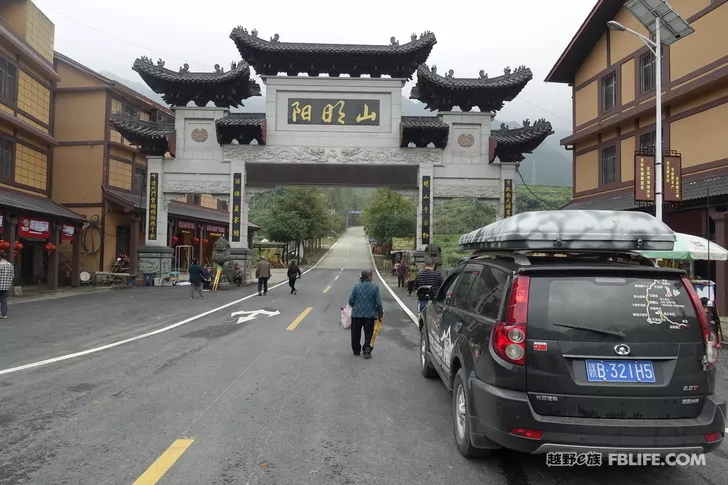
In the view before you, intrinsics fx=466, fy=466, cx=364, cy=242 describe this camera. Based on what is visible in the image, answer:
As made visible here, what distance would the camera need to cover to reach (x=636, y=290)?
3.41 metres

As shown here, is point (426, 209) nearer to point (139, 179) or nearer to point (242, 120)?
point (242, 120)

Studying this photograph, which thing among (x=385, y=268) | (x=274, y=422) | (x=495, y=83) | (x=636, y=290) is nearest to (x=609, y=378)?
(x=636, y=290)

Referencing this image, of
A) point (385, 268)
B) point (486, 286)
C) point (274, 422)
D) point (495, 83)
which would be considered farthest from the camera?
point (385, 268)

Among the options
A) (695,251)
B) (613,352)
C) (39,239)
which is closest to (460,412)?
(613,352)

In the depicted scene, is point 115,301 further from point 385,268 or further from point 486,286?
point 385,268

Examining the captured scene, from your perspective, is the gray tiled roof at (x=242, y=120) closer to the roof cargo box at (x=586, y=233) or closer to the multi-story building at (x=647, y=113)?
the multi-story building at (x=647, y=113)

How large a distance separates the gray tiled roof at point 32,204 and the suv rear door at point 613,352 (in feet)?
63.8

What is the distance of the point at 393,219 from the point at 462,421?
45.2 m

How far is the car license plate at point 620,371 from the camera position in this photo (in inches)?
128

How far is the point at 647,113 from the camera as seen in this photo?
1688 cm

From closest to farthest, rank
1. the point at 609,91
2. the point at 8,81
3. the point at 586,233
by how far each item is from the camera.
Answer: the point at 586,233 → the point at 609,91 → the point at 8,81

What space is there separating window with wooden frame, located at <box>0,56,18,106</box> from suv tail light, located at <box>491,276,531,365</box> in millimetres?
23296

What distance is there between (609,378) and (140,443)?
383cm

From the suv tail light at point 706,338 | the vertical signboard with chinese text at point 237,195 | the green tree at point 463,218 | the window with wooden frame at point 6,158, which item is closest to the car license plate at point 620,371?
the suv tail light at point 706,338
